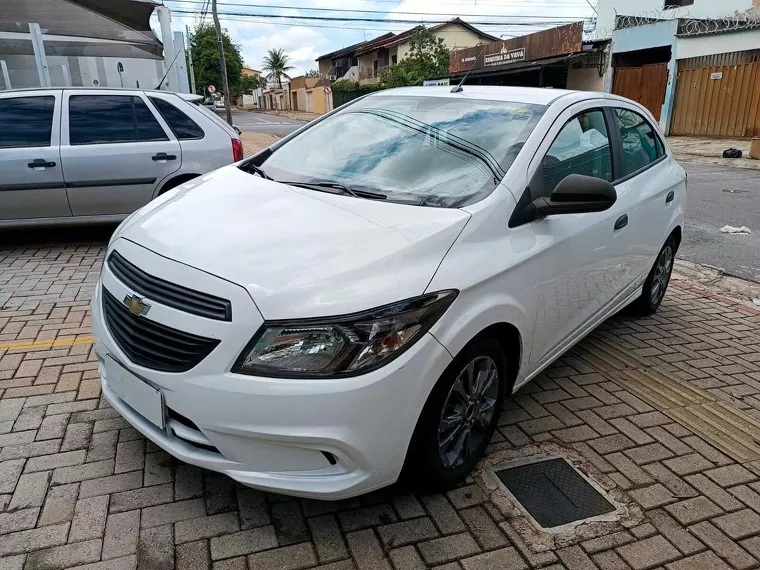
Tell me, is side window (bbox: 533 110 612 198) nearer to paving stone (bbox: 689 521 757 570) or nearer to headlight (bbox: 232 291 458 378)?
headlight (bbox: 232 291 458 378)

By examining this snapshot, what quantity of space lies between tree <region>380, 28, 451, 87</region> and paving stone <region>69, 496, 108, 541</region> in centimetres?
3594

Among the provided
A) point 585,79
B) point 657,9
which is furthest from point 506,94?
point 657,9

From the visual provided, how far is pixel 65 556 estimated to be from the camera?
2.22 m

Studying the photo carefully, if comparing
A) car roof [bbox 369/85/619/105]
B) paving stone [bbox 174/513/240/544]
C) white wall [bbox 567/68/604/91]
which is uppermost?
white wall [bbox 567/68/604/91]

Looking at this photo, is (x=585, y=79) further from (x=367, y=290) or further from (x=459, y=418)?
(x=367, y=290)

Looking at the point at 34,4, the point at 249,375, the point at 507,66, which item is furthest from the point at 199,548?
the point at 507,66

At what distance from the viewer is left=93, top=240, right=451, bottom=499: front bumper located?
206 centimetres

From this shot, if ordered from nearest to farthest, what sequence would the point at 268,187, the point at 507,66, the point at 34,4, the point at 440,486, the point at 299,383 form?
the point at 299,383 → the point at 440,486 → the point at 268,187 → the point at 34,4 → the point at 507,66

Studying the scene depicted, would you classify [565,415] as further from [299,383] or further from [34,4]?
[34,4]

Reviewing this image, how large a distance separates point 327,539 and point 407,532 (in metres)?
0.33

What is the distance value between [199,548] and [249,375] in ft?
2.52

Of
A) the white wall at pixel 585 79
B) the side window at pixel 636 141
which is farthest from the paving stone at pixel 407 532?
the white wall at pixel 585 79

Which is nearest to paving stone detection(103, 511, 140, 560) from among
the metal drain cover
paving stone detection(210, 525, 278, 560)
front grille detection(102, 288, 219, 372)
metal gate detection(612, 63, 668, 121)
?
paving stone detection(210, 525, 278, 560)

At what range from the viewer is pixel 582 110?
3.39 metres
